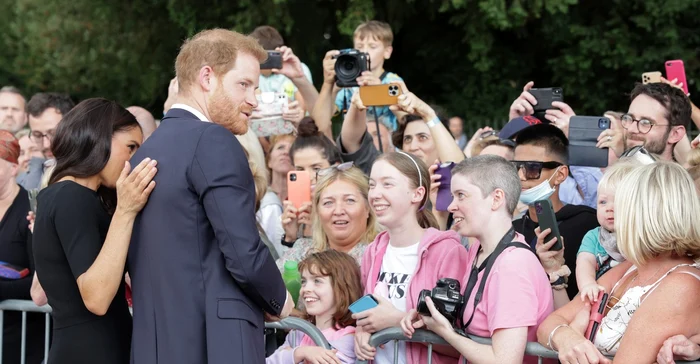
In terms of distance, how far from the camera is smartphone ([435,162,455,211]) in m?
4.87

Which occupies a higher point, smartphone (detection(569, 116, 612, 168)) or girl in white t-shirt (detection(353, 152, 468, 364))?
smartphone (detection(569, 116, 612, 168))

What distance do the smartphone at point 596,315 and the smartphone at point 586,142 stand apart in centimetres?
113

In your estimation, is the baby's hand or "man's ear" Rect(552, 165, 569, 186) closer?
the baby's hand

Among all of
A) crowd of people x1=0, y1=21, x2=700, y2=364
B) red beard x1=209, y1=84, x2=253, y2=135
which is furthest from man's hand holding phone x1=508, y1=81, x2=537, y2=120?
red beard x1=209, y1=84, x2=253, y2=135

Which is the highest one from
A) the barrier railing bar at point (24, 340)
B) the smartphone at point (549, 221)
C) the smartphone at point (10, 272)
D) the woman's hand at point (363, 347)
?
the smartphone at point (549, 221)

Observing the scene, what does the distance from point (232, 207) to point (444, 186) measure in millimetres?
1870

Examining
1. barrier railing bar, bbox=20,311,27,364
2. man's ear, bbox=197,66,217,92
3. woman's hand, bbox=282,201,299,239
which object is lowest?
barrier railing bar, bbox=20,311,27,364

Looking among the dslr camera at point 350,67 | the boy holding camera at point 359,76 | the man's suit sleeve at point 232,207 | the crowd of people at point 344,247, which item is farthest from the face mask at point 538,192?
the dslr camera at point 350,67

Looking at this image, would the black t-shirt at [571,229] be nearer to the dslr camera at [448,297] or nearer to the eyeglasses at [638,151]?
the eyeglasses at [638,151]

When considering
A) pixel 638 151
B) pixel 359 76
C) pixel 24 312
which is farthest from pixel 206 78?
pixel 359 76

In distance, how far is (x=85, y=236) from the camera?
145 inches

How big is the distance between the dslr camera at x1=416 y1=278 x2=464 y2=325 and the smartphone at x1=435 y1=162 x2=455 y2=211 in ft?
3.55

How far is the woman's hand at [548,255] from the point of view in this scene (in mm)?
4035

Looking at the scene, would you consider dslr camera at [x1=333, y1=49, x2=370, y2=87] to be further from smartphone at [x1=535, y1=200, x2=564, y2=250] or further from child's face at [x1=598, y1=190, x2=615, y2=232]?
child's face at [x1=598, y1=190, x2=615, y2=232]
